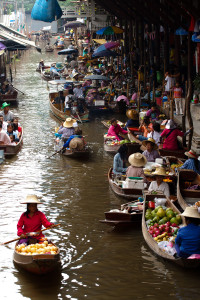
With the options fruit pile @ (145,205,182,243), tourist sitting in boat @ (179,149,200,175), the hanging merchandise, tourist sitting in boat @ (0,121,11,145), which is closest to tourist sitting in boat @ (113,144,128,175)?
tourist sitting in boat @ (179,149,200,175)

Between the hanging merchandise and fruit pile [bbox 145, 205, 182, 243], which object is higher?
the hanging merchandise

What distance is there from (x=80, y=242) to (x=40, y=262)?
188cm

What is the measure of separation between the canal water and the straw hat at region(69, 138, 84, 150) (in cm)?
42

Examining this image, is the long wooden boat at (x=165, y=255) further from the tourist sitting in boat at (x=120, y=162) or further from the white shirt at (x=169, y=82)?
the white shirt at (x=169, y=82)

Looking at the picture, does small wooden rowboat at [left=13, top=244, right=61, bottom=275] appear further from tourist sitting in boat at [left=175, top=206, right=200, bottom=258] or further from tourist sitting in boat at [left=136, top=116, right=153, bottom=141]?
tourist sitting in boat at [left=136, top=116, right=153, bottom=141]

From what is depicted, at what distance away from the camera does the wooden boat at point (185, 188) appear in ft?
33.7


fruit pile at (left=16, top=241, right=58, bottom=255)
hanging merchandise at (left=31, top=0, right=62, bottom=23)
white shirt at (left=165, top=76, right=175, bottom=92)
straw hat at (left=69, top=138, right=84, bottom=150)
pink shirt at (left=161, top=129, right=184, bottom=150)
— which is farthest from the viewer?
hanging merchandise at (left=31, top=0, right=62, bottom=23)

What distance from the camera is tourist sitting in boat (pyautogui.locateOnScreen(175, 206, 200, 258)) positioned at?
25.1 ft

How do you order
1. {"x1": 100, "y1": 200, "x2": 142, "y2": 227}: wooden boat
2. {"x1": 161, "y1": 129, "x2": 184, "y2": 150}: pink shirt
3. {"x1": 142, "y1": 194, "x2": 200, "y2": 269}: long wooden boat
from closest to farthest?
{"x1": 142, "y1": 194, "x2": 200, "y2": 269}: long wooden boat, {"x1": 100, "y1": 200, "x2": 142, "y2": 227}: wooden boat, {"x1": 161, "y1": 129, "x2": 184, "y2": 150}: pink shirt

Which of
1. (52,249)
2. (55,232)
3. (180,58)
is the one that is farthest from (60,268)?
(180,58)

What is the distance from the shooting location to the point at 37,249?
26.3 ft

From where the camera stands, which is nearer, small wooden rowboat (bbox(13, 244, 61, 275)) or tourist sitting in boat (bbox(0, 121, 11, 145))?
small wooden rowboat (bbox(13, 244, 61, 275))

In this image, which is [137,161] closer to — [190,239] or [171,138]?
[171,138]

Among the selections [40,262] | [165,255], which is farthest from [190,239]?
[40,262]
